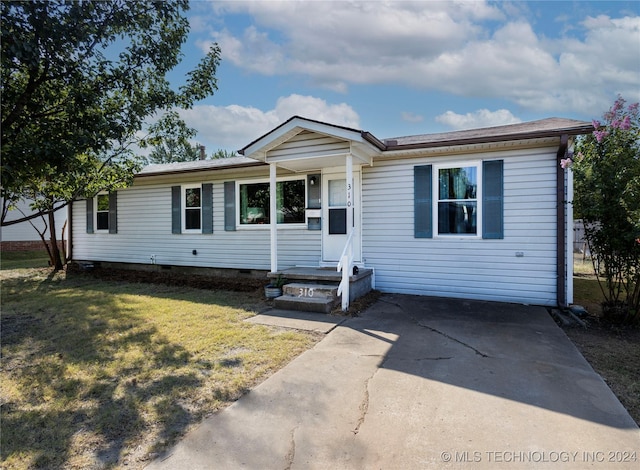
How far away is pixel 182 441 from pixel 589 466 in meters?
2.53

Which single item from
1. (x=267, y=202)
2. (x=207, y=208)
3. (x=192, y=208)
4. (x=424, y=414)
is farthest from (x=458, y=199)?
(x=192, y=208)

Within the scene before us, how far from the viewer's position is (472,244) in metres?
6.59

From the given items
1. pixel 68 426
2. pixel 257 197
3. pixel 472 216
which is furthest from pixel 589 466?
pixel 257 197

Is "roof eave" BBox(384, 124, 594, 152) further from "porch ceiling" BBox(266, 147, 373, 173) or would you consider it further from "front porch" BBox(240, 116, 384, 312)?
"porch ceiling" BBox(266, 147, 373, 173)

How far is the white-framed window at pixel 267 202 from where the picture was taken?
833 cm

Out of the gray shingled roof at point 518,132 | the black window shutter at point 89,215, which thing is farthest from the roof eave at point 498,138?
the black window shutter at point 89,215

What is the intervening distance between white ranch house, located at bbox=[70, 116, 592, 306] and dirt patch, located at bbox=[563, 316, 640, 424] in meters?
1.14

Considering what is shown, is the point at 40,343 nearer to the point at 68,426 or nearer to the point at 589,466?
the point at 68,426

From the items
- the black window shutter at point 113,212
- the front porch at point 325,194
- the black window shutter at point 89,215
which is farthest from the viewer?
the black window shutter at point 89,215

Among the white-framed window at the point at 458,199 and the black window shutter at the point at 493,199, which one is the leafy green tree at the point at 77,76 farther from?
the black window shutter at the point at 493,199

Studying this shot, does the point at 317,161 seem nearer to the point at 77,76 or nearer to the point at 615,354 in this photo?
the point at 77,76

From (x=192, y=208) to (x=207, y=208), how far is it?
634mm

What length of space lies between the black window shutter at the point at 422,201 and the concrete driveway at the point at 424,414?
2926 mm

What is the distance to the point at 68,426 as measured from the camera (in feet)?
8.15
